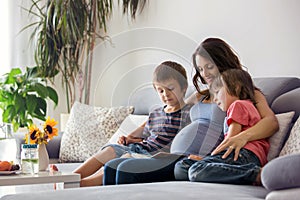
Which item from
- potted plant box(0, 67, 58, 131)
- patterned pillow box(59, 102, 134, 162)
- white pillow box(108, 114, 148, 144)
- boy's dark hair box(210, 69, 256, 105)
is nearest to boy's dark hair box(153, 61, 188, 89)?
boy's dark hair box(210, 69, 256, 105)

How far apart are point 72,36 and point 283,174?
271cm

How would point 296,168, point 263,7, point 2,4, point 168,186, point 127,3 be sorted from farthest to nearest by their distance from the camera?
1. point 2,4
2. point 127,3
3. point 263,7
4. point 168,186
5. point 296,168

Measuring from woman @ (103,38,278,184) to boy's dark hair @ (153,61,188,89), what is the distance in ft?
0.35

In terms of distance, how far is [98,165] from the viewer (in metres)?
2.88

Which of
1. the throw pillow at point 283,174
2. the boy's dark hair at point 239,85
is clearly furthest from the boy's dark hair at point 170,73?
the throw pillow at point 283,174

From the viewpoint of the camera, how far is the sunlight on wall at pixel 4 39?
456 cm

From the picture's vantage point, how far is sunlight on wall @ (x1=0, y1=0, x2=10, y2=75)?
4.56 metres

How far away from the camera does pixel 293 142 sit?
82.8 inches

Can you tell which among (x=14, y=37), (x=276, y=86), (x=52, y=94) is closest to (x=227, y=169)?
(x=276, y=86)

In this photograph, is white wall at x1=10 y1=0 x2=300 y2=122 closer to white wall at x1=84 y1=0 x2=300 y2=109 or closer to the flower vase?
white wall at x1=84 y1=0 x2=300 y2=109

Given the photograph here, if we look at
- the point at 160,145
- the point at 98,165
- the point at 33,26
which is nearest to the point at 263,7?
the point at 160,145

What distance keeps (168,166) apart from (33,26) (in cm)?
265

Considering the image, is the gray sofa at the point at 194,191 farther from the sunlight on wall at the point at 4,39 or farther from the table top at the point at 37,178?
the sunlight on wall at the point at 4,39

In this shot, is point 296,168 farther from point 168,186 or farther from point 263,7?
point 263,7
